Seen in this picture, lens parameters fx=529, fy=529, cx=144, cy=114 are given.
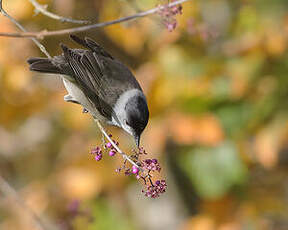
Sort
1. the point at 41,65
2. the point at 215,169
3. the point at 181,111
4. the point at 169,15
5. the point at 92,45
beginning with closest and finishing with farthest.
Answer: the point at 169,15
the point at 41,65
the point at 92,45
the point at 181,111
the point at 215,169

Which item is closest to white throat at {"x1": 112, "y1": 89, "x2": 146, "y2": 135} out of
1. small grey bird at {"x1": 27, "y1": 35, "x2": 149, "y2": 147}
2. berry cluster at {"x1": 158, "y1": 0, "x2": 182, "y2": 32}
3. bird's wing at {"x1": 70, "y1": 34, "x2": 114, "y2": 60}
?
small grey bird at {"x1": 27, "y1": 35, "x2": 149, "y2": 147}

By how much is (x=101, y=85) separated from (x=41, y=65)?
0.40 m

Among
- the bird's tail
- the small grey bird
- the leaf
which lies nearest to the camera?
the bird's tail

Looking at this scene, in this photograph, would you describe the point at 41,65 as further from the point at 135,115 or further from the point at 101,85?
the point at 135,115

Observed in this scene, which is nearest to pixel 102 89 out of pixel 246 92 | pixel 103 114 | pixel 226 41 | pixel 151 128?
pixel 103 114

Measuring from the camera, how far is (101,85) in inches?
121

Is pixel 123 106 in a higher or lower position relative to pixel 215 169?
higher

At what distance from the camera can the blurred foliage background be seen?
3.93 meters

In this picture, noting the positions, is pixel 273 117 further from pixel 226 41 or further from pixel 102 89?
pixel 102 89

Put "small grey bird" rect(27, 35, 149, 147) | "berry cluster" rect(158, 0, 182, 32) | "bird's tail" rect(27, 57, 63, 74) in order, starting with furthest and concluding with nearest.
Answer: "small grey bird" rect(27, 35, 149, 147)
"bird's tail" rect(27, 57, 63, 74)
"berry cluster" rect(158, 0, 182, 32)

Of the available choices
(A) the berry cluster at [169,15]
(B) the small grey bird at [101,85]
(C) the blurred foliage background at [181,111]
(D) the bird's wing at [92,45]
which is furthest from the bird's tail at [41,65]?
(C) the blurred foliage background at [181,111]

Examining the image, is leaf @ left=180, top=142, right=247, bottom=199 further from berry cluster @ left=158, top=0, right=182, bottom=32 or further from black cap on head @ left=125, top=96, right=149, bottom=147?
berry cluster @ left=158, top=0, right=182, bottom=32

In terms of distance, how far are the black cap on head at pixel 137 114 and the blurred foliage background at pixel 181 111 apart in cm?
92

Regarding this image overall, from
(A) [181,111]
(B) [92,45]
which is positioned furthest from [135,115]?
(A) [181,111]
